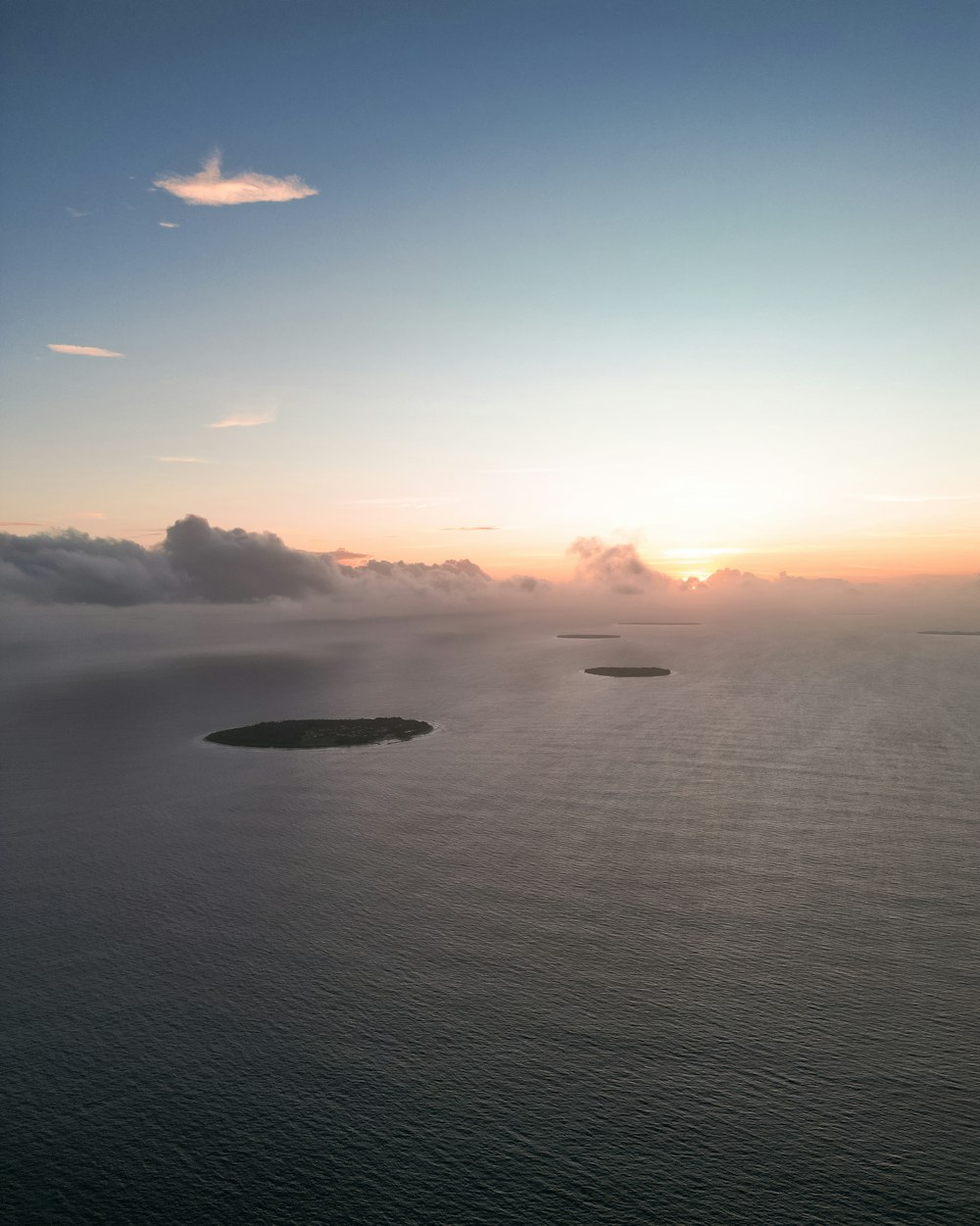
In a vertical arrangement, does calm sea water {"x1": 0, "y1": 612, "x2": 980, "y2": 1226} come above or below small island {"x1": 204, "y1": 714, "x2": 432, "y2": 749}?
below

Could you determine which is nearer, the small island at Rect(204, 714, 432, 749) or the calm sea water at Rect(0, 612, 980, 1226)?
the calm sea water at Rect(0, 612, 980, 1226)

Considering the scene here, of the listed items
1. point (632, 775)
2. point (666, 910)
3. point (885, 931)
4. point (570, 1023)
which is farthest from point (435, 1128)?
point (632, 775)

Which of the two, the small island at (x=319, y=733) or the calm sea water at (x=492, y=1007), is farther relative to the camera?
the small island at (x=319, y=733)

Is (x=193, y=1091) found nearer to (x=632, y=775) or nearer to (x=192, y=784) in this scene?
(x=192, y=784)

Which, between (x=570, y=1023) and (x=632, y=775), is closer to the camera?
(x=570, y=1023)
